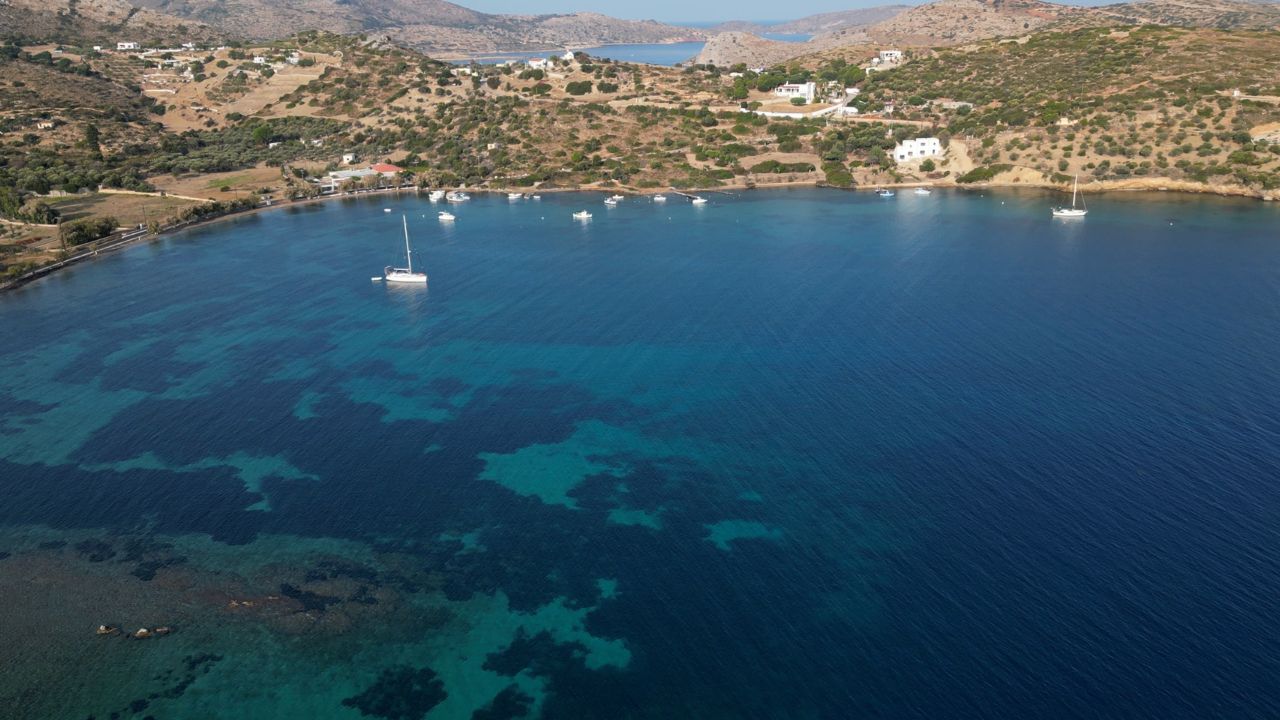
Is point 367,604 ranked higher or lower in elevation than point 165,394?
lower

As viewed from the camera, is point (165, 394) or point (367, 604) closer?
point (367, 604)

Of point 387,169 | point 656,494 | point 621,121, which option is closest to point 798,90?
point 621,121

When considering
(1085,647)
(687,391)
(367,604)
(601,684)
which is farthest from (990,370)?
(367,604)

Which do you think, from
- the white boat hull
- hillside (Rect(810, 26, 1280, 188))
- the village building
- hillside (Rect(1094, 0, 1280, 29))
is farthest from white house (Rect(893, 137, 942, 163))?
hillside (Rect(1094, 0, 1280, 29))

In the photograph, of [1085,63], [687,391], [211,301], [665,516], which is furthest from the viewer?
[1085,63]

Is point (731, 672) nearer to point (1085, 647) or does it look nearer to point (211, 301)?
point (1085, 647)

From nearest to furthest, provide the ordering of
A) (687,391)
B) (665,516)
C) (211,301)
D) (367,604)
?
(367,604) < (665,516) < (687,391) < (211,301)
